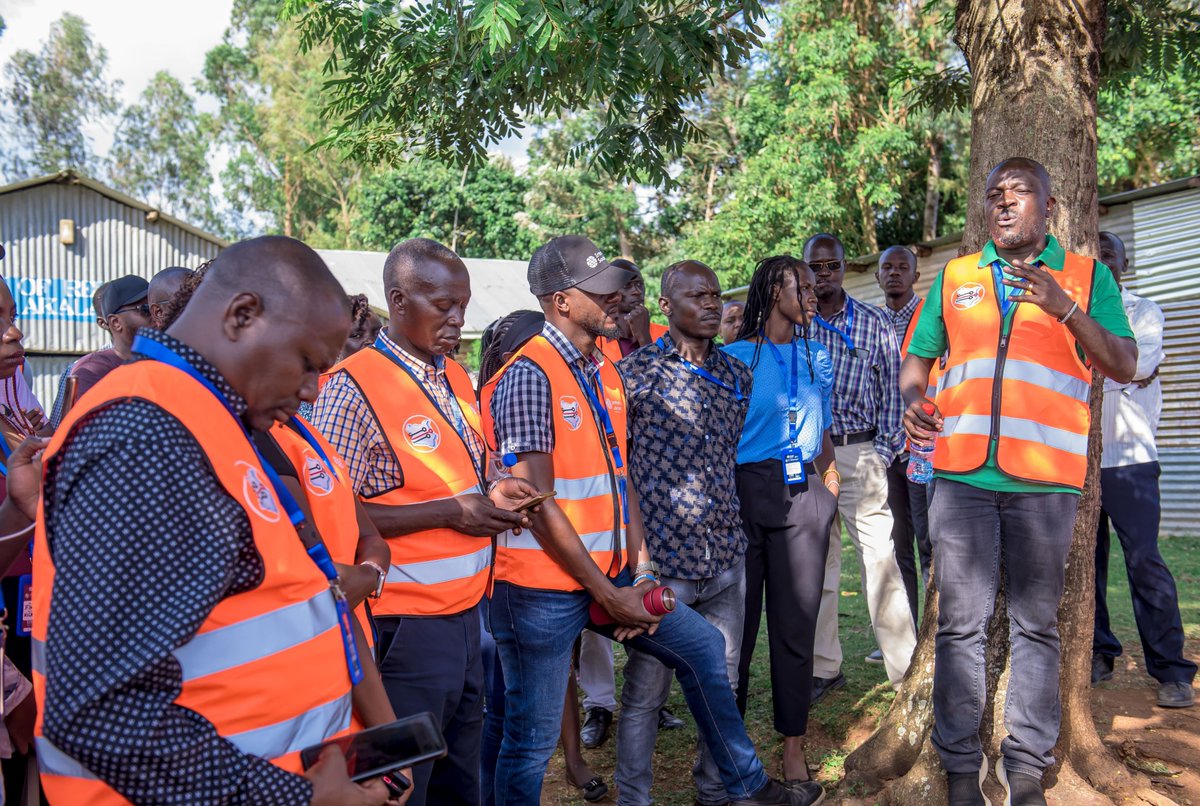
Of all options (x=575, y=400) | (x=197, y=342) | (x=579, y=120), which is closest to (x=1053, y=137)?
(x=575, y=400)

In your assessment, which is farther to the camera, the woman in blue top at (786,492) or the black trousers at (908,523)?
the black trousers at (908,523)

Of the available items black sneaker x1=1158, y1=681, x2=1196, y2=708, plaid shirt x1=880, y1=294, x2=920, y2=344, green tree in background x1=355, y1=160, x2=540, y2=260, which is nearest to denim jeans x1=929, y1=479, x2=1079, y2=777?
black sneaker x1=1158, y1=681, x2=1196, y2=708

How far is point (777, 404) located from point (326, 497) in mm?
2854

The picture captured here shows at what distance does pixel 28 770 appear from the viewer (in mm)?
3547

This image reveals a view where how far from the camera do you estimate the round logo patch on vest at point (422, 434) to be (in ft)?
10.7

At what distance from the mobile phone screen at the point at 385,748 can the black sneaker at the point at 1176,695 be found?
4821mm

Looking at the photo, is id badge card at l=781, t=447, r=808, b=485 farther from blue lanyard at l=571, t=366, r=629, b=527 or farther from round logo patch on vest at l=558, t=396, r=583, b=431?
round logo patch on vest at l=558, t=396, r=583, b=431

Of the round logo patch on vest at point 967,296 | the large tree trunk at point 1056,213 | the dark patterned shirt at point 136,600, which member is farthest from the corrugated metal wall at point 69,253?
the dark patterned shirt at point 136,600

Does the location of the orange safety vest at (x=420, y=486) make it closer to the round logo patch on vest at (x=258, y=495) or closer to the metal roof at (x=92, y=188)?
the round logo patch on vest at (x=258, y=495)

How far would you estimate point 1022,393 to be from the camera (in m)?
3.74

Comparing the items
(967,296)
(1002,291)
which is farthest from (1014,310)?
(967,296)

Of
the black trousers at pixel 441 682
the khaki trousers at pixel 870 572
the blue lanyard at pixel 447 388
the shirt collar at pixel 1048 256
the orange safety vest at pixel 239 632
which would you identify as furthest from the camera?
the khaki trousers at pixel 870 572

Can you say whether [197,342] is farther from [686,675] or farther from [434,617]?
[686,675]

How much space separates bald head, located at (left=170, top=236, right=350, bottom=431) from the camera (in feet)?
6.28
